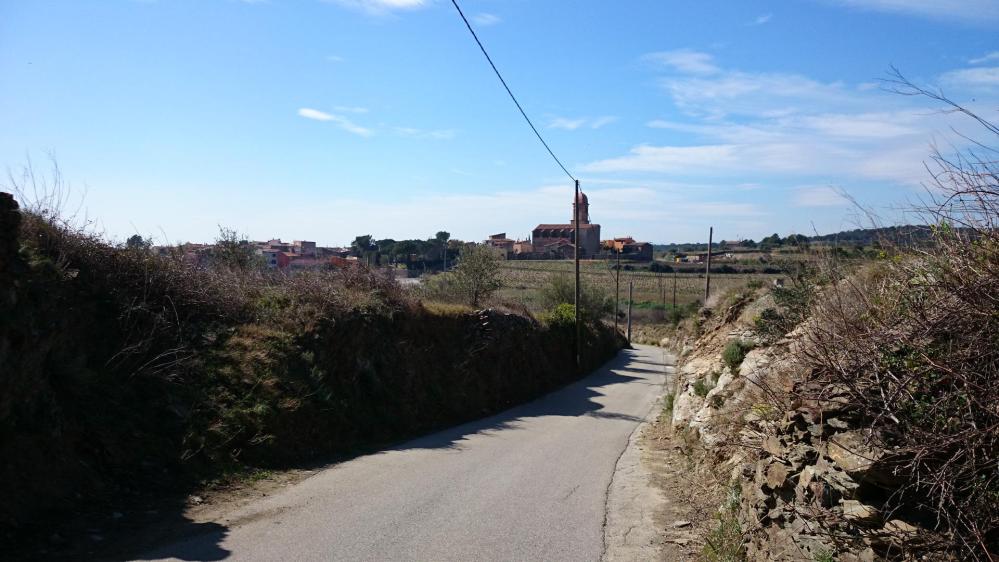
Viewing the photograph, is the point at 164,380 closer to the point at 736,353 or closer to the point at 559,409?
the point at 736,353

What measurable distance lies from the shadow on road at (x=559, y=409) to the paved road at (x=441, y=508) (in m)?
0.14

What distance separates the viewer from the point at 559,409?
74.6ft

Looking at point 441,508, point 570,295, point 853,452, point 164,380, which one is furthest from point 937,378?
point 570,295

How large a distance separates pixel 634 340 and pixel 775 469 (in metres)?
64.4

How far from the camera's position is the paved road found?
711cm

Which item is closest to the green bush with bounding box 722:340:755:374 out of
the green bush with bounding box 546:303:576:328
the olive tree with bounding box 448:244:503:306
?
the olive tree with bounding box 448:244:503:306

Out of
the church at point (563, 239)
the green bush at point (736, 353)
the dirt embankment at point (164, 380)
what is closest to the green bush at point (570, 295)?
the church at point (563, 239)

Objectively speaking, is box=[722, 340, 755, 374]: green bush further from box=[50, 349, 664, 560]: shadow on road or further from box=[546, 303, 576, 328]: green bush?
box=[546, 303, 576, 328]: green bush

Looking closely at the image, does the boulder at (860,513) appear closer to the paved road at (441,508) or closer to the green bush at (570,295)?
the paved road at (441,508)

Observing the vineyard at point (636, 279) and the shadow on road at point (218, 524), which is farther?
the vineyard at point (636, 279)

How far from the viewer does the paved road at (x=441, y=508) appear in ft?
23.3

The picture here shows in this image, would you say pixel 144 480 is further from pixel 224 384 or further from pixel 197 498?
pixel 224 384

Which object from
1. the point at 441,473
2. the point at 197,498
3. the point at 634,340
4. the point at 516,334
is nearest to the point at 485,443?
the point at 441,473

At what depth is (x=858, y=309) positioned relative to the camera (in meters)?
6.63
